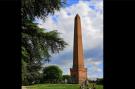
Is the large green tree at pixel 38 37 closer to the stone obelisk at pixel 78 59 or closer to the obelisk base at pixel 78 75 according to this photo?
the stone obelisk at pixel 78 59

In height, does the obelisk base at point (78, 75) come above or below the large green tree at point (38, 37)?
below

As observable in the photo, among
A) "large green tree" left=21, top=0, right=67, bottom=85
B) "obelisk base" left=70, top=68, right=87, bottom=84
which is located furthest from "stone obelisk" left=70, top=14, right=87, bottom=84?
"large green tree" left=21, top=0, right=67, bottom=85

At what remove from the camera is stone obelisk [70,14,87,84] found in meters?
33.5

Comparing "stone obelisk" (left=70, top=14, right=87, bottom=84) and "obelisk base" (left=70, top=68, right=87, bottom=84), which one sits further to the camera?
"obelisk base" (left=70, top=68, right=87, bottom=84)

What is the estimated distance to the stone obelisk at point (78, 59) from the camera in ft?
110

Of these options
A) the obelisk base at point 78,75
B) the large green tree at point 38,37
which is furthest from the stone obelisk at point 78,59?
the large green tree at point 38,37

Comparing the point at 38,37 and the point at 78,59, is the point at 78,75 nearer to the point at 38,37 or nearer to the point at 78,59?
the point at 78,59

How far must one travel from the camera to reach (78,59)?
34812 mm

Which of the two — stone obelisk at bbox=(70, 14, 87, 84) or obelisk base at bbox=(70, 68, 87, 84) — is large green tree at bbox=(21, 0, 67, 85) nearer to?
stone obelisk at bbox=(70, 14, 87, 84)
